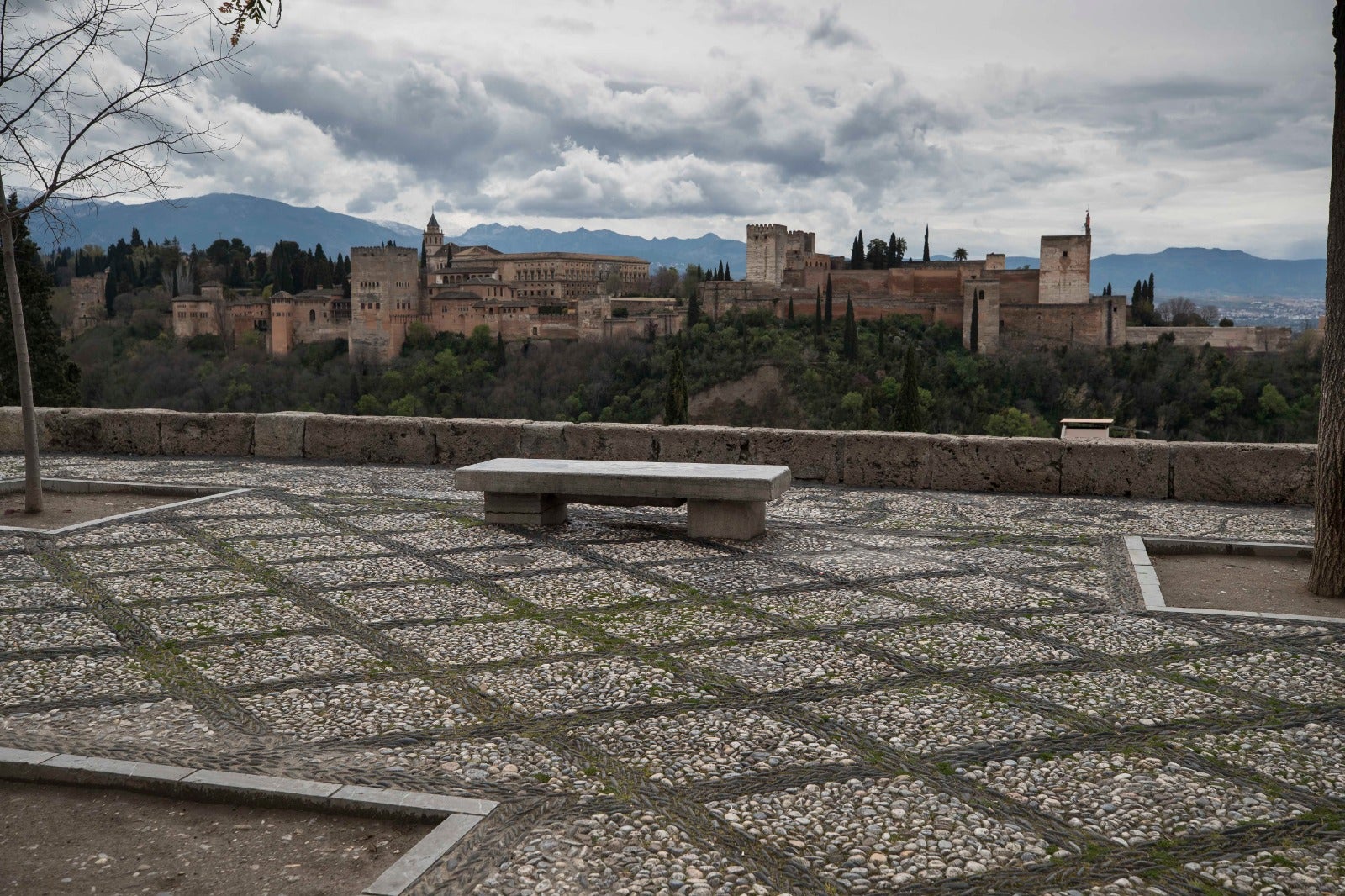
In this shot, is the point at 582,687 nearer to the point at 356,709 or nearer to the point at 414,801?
the point at 356,709

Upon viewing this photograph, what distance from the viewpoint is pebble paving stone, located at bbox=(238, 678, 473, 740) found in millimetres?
3453

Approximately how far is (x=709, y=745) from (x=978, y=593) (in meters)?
2.30

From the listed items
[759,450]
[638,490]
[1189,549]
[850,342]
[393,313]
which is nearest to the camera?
[1189,549]

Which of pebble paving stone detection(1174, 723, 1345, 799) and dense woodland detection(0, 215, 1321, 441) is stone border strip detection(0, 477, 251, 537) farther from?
dense woodland detection(0, 215, 1321, 441)

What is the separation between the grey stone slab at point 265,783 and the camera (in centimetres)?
295

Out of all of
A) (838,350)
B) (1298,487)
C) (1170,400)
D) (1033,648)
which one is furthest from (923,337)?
(1033,648)

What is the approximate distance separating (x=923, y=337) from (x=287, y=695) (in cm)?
6088

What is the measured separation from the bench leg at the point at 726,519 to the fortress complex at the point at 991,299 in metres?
57.2

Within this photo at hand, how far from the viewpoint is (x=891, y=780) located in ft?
10.1

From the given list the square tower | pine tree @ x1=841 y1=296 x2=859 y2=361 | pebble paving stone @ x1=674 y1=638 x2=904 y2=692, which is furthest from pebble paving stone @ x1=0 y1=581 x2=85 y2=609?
the square tower

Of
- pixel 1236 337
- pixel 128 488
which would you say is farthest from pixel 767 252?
pixel 128 488

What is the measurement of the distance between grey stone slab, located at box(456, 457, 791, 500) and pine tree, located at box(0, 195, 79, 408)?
12.3 metres

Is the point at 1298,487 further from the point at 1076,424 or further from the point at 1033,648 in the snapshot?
the point at 1076,424

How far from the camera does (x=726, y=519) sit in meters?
6.37
